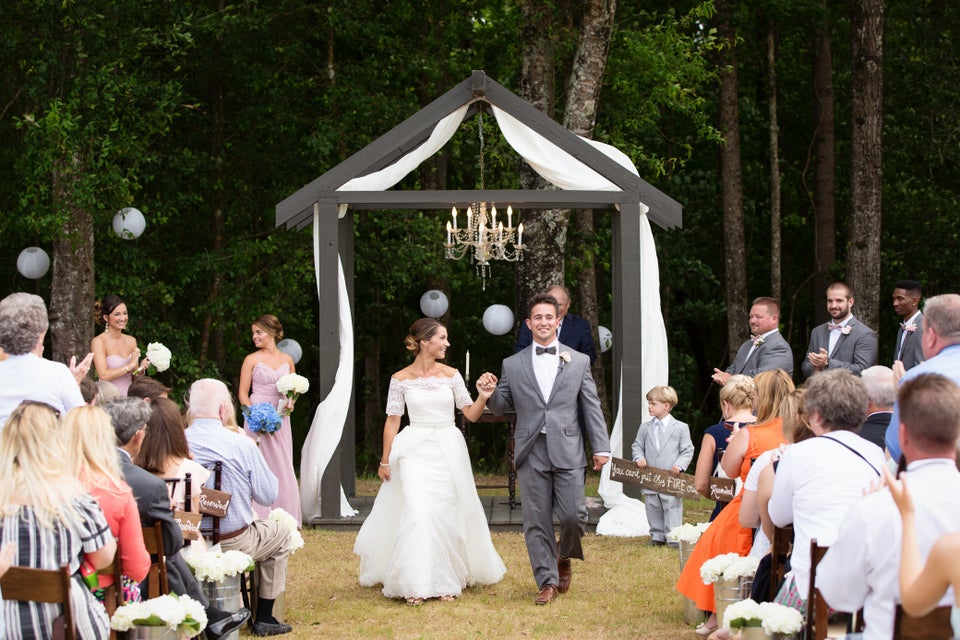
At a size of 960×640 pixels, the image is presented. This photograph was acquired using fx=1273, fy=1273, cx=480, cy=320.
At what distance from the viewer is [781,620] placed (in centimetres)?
457

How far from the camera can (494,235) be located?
11375mm

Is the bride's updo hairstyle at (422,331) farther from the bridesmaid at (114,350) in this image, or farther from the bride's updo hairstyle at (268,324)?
the bridesmaid at (114,350)

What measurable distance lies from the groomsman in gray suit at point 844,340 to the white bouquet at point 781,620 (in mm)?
4965

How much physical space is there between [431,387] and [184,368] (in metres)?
7.90

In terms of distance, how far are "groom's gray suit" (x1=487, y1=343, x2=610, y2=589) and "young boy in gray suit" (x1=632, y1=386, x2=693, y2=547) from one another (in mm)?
1792

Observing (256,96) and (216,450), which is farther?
(256,96)

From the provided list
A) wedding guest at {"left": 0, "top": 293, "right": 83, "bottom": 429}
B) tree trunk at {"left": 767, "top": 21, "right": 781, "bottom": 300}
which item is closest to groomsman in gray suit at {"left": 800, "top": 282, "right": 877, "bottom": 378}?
wedding guest at {"left": 0, "top": 293, "right": 83, "bottom": 429}

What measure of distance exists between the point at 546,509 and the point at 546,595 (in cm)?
49

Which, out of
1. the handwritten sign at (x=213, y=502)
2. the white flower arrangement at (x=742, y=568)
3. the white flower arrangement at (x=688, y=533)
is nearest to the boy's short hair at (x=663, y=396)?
the white flower arrangement at (x=688, y=533)

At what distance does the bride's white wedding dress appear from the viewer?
24.3ft

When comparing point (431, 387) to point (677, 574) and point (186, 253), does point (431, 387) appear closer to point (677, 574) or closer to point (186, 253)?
point (677, 574)

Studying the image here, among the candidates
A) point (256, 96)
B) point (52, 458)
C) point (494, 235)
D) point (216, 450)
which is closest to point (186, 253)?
point (256, 96)

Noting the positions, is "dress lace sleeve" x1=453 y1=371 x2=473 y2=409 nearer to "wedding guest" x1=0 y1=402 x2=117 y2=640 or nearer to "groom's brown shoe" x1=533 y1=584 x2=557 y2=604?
A: "groom's brown shoe" x1=533 y1=584 x2=557 y2=604

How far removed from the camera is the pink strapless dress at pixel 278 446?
9.84 meters
